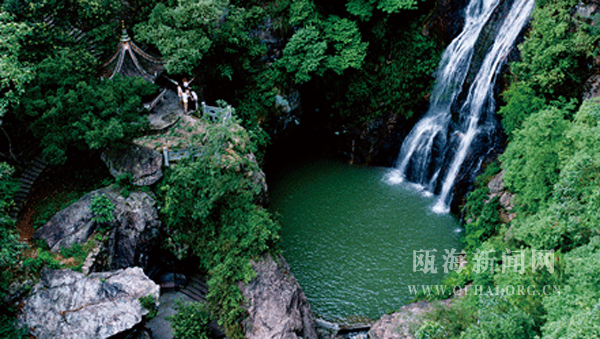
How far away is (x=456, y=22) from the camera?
66.4ft

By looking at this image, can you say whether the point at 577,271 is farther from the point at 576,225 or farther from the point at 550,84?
the point at 550,84

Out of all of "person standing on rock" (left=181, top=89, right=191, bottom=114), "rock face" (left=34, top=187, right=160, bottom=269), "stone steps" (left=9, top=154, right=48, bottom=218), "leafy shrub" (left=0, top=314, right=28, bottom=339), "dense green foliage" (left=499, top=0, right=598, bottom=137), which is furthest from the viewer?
"person standing on rock" (left=181, top=89, right=191, bottom=114)

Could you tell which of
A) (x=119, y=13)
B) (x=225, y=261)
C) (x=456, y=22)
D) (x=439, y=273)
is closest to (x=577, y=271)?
(x=439, y=273)

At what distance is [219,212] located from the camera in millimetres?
14938

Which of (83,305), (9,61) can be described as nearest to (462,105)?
(83,305)

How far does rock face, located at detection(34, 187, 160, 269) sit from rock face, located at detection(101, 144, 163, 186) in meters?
0.64

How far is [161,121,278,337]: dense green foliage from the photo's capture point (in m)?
14.0

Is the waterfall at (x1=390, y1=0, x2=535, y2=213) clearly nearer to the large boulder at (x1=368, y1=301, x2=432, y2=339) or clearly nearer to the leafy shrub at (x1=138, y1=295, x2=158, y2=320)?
the large boulder at (x1=368, y1=301, x2=432, y2=339)

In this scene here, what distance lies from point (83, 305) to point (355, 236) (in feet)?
33.8

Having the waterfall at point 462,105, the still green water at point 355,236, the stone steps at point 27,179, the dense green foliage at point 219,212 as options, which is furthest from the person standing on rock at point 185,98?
the waterfall at point 462,105

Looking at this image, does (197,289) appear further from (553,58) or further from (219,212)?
(553,58)

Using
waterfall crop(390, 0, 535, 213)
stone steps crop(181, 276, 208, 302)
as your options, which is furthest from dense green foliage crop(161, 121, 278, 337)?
waterfall crop(390, 0, 535, 213)

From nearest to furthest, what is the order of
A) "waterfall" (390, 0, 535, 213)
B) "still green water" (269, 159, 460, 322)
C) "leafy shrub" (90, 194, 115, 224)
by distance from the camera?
"leafy shrub" (90, 194, 115, 224) → "still green water" (269, 159, 460, 322) → "waterfall" (390, 0, 535, 213)

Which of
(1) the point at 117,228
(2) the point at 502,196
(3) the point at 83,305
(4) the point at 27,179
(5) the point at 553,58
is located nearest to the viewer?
(3) the point at 83,305
